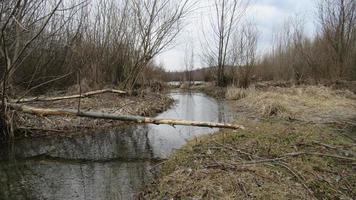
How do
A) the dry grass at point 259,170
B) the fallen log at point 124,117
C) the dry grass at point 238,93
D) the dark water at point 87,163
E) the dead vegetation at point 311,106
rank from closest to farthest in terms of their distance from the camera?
the dry grass at point 259,170, the dark water at point 87,163, the fallen log at point 124,117, the dead vegetation at point 311,106, the dry grass at point 238,93

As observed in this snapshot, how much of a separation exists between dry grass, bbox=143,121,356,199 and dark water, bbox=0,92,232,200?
636mm

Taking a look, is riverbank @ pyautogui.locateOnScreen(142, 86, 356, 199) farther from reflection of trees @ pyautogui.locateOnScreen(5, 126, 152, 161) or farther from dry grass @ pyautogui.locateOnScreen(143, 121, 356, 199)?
reflection of trees @ pyautogui.locateOnScreen(5, 126, 152, 161)

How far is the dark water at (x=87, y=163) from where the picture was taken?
15.9 feet

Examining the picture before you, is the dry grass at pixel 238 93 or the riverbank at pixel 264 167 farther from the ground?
the dry grass at pixel 238 93

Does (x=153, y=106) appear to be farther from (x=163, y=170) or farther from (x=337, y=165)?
(x=337, y=165)

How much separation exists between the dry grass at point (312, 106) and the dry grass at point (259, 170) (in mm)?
3626

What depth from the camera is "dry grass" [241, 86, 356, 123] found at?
32.0ft

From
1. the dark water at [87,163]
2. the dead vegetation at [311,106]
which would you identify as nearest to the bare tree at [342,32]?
the dead vegetation at [311,106]

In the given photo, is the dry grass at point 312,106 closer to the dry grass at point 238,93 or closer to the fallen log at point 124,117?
the dry grass at point 238,93

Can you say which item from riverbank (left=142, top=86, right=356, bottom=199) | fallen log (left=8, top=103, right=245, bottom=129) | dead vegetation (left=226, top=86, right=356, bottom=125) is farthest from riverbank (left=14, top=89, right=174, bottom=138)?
dead vegetation (left=226, top=86, right=356, bottom=125)

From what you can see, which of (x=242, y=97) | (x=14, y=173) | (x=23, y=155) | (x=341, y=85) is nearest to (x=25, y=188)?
(x=14, y=173)

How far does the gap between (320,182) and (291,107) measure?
7.45m

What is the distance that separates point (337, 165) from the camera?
4895mm

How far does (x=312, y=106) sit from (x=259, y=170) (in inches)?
315
